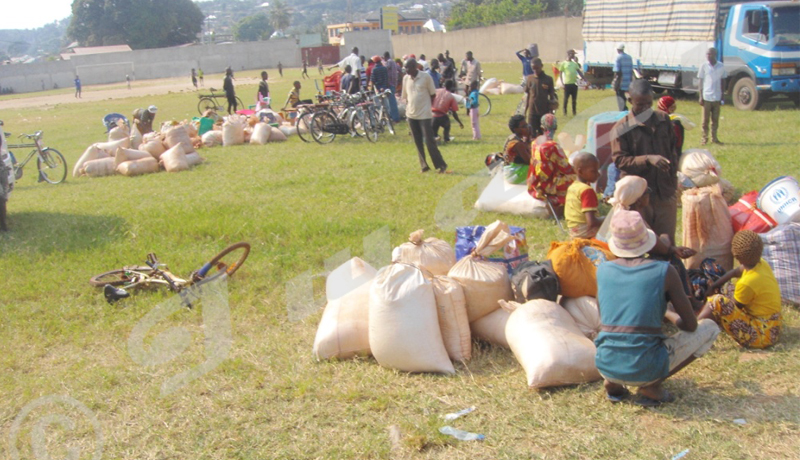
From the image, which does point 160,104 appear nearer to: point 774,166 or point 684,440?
point 774,166

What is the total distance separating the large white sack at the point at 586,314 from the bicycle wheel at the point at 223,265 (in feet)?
8.61

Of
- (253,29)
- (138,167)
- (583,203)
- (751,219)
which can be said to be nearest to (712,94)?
A: (751,219)

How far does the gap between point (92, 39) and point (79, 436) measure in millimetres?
95154

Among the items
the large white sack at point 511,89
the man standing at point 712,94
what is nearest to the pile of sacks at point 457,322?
the man standing at point 712,94

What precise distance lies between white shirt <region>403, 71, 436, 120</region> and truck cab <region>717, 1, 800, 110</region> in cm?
800

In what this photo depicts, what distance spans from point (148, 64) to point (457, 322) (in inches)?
2347

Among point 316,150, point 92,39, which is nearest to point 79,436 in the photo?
point 316,150

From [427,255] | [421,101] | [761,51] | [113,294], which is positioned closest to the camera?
[427,255]

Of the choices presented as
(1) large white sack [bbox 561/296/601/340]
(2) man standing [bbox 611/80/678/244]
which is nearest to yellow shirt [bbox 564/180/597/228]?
(2) man standing [bbox 611/80/678/244]

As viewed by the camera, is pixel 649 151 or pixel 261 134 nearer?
pixel 649 151

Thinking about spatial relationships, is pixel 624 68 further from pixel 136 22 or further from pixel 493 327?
pixel 136 22

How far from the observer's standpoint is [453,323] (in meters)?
4.08

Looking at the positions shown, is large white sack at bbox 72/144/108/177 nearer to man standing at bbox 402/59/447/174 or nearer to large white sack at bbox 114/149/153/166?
large white sack at bbox 114/149/153/166

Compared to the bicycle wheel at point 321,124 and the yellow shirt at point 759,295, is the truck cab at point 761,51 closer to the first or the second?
the bicycle wheel at point 321,124
